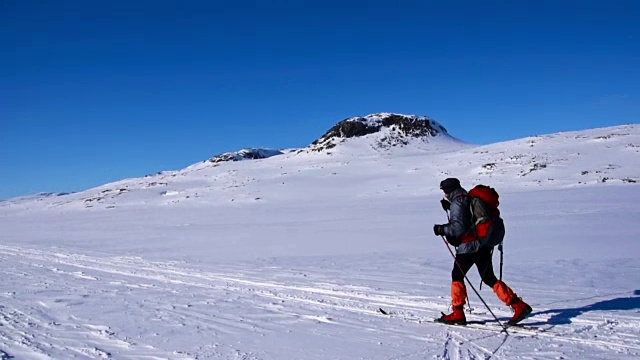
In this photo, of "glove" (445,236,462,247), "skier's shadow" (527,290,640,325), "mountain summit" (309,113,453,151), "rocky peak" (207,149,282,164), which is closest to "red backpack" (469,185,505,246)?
"glove" (445,236,462,247)

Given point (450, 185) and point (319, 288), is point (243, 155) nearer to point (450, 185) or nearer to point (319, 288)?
point (319, 288)

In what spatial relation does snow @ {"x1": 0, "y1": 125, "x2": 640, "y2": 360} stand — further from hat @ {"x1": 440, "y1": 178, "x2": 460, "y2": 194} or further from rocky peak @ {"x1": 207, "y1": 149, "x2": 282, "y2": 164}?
rocky peak @ {"x1": 207, "y1": 149, "x2": 282, "y2": 164}

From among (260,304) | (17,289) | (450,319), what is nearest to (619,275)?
(450,319)

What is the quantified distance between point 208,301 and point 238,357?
3.09 m

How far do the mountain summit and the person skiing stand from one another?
72711mm

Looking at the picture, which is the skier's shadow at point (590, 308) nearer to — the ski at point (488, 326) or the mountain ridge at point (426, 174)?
the ski at point (488, 326)

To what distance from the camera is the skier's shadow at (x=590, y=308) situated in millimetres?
6637

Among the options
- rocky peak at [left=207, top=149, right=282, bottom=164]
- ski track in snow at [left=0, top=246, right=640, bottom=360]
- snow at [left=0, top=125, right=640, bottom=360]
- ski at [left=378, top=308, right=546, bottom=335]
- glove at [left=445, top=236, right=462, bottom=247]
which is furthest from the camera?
rocky peak at [left=207, top=149, right=282, bottom=164]

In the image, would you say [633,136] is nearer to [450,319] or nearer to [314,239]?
[314,239]

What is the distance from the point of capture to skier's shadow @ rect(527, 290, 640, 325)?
664 cm

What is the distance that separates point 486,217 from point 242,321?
12.4 feet

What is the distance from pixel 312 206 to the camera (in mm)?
36250

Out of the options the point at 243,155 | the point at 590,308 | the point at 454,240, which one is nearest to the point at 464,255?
the point at 454,240

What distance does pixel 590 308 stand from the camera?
720cm
